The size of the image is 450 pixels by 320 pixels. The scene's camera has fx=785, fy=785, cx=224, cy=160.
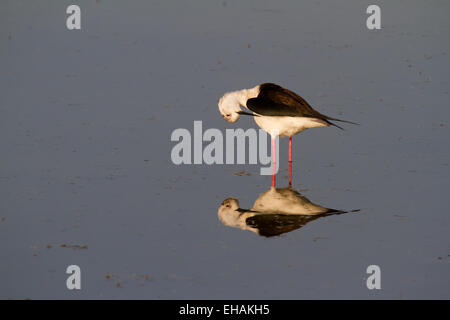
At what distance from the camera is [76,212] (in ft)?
34.6

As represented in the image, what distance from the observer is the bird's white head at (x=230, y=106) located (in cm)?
1327

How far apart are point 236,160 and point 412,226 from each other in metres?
3.64

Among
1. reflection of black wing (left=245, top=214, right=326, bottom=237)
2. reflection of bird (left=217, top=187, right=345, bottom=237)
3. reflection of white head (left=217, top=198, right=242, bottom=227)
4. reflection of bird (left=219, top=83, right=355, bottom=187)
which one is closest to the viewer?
reflection of black wing (left=245, top=214, right=326, bottom=237)

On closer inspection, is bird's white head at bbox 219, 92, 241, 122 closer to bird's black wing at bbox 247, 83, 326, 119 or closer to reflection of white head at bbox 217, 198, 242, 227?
bird's black wing at bbox 247, 83, 326, 119

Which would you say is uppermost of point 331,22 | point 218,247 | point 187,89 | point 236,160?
point 331,22

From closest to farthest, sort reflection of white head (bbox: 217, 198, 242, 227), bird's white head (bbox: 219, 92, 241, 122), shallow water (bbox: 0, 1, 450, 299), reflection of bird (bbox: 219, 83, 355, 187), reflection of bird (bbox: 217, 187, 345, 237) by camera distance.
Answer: shallow water (bbox: 0, 1, 450, 299) < reflection of bird (bbox: 217, 187, 345, 237) < reflection of white head (bbox: 217, 198, 242, 227) < reflection of bird (bbox: 219, 83, 355, 187) < bird's white head (bbox: 219, 92, 241, 122)

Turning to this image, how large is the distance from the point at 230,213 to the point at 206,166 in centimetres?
205

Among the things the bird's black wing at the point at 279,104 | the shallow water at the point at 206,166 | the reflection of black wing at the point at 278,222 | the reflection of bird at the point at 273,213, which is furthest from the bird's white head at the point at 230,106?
the reflection of black wing at the point at 278,222

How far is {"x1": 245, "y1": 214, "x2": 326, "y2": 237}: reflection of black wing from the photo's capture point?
10156mm

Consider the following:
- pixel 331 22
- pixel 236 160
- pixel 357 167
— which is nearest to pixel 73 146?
pixel 236 160

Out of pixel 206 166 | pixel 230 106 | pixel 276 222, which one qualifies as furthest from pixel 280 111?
pixel 276 222

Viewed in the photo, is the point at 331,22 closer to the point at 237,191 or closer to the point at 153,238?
the point at 237,191

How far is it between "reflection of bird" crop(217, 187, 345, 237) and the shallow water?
150 mm

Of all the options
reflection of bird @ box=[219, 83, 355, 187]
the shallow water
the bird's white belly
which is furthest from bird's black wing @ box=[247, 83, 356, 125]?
the shallow water
